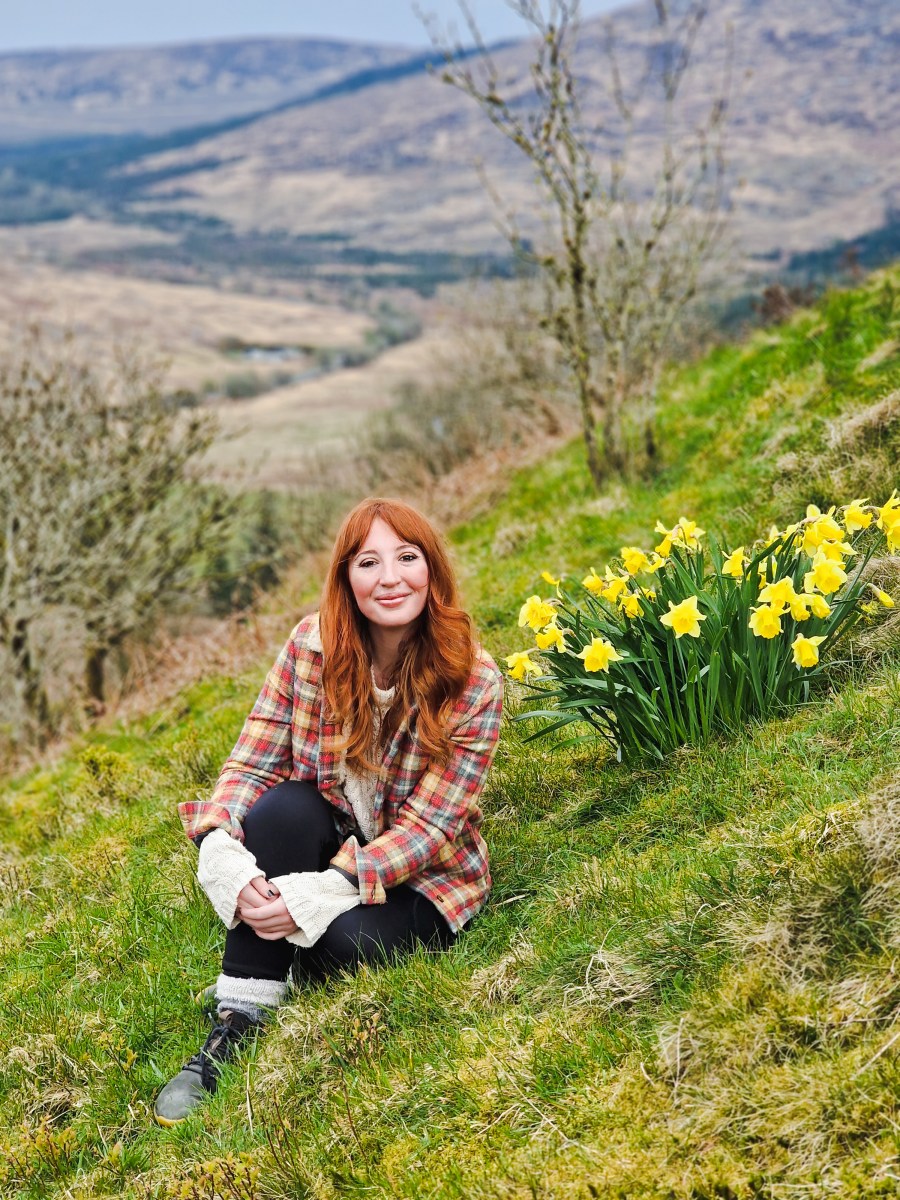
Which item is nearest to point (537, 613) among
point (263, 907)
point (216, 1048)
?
point (263, 907)

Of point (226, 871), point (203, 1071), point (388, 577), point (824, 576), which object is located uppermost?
point (388, 577)

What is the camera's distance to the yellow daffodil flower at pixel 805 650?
2830 mm

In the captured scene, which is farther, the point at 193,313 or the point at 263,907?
the point at 193,313

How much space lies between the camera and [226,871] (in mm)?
2777

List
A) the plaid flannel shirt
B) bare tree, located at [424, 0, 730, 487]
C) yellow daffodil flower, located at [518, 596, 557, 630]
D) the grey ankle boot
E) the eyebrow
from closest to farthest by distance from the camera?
the grey ankle boot → the plaid flannel shirt → the eyebrow → yellow daffodil flower, located at [518, 596, 557, 630] → bare tree, located at [424, 0, 730, 487]

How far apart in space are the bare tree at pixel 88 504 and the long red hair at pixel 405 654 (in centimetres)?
1039

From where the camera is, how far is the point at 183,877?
12.6 feet

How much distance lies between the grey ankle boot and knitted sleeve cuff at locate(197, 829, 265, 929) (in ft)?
0.91

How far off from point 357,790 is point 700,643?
3.70ft

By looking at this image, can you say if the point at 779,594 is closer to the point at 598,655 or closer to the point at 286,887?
the point at 598,655

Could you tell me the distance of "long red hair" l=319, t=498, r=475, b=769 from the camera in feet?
9.71

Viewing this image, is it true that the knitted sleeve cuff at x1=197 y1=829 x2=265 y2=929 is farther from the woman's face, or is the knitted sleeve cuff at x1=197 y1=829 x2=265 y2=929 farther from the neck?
the woman's face

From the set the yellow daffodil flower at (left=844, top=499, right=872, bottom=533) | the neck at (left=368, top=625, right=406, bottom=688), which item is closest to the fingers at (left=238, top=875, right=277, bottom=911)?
the neck at (left=368, top=625, right=406, bottom=688)

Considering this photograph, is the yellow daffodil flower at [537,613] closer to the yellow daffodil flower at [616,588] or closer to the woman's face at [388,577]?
the yellow daffodil flower at [616,588]
